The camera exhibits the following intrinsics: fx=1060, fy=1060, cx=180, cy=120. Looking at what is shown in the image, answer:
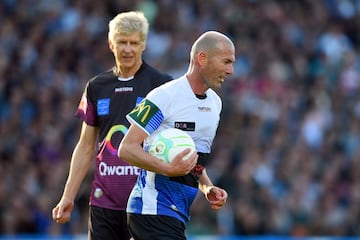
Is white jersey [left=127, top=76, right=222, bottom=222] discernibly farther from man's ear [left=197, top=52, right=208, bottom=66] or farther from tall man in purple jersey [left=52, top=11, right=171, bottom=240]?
tall man in purple jersey [left=52, top=11, right=171, bottom=240]

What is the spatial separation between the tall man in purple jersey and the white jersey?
862 millimetres

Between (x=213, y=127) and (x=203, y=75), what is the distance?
0.39 metres

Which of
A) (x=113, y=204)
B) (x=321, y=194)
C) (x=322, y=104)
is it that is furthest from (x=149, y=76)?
(x=322, y=104)

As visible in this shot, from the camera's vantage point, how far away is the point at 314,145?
668 inches

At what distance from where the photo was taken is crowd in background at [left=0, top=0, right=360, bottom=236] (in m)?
14.8

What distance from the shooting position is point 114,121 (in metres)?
8.25

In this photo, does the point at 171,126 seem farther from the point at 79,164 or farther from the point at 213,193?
the point at 79,164

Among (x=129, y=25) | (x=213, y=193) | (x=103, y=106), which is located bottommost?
(x=213, y=193)

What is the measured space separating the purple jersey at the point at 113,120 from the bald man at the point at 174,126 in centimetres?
81

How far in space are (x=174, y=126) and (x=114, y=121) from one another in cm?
115

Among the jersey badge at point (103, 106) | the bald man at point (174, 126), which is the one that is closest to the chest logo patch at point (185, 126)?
the bald man at point (174, 126)

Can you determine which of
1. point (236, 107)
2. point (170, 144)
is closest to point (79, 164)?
point (170, 144)

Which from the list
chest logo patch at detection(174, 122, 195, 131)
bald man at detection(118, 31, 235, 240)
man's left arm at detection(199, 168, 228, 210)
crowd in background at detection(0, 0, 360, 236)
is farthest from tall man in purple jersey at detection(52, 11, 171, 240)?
crowd in background at detection(0, 0, 360, 236)

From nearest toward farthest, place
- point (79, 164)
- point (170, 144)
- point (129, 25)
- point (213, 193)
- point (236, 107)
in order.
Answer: point (170, 144)
point (213, 193)
point (129, 25)
point (79, 164)
point (236, 107)
